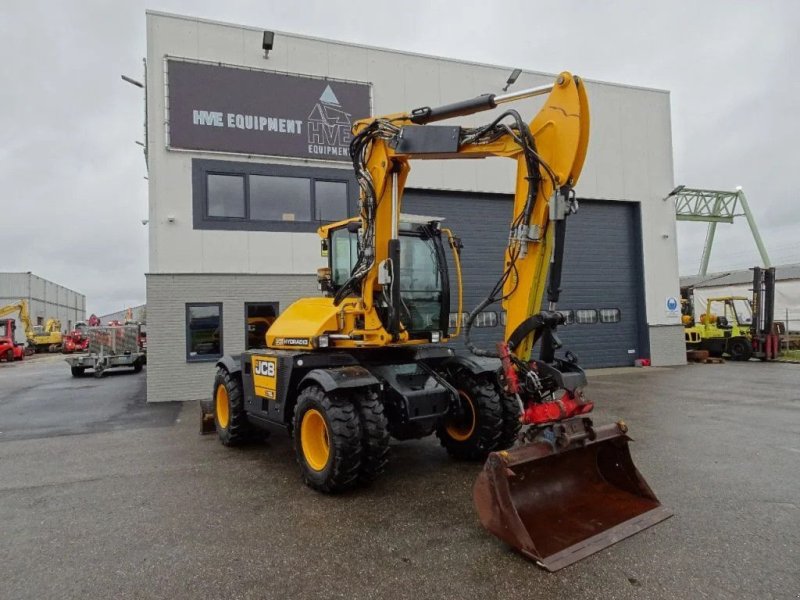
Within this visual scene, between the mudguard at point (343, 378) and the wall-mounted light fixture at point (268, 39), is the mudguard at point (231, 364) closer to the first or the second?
the mudguard at point (343, 378)

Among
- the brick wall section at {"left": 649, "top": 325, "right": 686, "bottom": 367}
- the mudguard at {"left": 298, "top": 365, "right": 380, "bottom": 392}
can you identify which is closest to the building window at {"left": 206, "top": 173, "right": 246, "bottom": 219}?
the mudguard at {"left": 298, "top": 365, "right": 380, "bottom": 392}

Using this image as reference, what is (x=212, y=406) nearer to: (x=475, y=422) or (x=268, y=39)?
(x=475, y=422)

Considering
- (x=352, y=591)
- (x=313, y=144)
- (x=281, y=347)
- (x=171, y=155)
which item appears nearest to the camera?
(x=352, y=591)

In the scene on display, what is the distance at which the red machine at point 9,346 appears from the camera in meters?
29.5

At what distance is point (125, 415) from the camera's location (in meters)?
10.0

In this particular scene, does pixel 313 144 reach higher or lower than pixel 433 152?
higher

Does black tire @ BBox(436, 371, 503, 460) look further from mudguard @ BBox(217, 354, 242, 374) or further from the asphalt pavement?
mudguard @ BBox(217, 354, 242, 374)

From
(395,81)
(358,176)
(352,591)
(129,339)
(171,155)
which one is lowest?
(352,591)

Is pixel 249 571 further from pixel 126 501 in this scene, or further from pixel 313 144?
pixel 313 144

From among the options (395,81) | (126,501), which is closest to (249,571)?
(126,501)

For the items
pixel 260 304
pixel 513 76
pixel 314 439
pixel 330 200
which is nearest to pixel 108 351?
pixel 260 304

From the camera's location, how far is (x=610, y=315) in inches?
650

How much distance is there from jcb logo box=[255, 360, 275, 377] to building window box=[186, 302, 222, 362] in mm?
5572

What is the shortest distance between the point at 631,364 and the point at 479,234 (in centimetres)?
642
